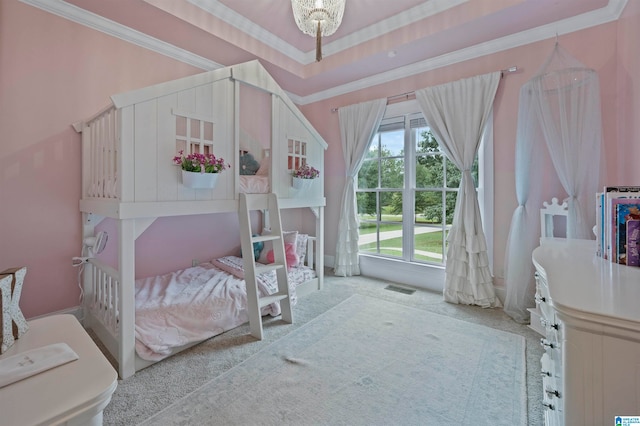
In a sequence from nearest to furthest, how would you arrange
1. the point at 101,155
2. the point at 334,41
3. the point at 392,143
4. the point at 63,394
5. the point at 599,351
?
the point at 63,394 → the point at 599,351 → the point at 101,155 → the point at 334,41 → the point at 392,143

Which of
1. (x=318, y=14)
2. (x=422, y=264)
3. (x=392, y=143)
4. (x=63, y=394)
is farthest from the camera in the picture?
(x=392, y=143)

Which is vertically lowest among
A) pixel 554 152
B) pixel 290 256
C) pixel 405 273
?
pixel 405 273

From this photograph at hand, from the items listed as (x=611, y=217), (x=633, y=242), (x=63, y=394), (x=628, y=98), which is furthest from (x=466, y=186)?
(x=63, y=394)

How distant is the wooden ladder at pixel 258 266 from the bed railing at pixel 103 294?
34.9 inches

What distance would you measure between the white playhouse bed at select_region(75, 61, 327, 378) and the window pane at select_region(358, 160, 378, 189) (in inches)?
53.7

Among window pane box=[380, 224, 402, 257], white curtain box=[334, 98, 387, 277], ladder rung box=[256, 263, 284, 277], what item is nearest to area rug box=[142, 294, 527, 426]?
ladder rung box=[256, 263, 284, 277]

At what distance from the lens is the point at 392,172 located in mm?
3738

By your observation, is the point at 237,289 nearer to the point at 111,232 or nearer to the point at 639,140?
the point at 111,232

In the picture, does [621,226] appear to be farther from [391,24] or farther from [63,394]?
[391,24]

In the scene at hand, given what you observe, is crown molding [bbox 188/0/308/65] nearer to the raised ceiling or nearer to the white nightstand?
the raised ceiling

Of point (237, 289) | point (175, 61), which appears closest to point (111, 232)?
point (237, 289)

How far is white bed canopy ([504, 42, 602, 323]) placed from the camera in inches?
83.7

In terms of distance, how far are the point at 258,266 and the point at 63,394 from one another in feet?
6.14

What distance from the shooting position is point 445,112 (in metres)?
3.05
